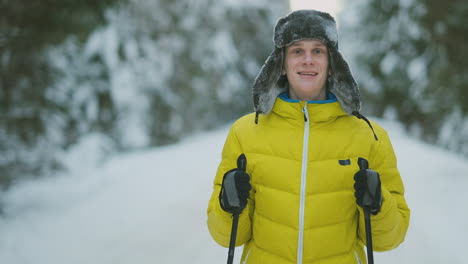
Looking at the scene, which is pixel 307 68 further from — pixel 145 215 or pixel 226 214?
pixel 145 215

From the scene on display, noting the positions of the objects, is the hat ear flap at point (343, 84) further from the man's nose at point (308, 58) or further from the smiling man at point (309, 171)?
the man's nose at point (308, 58)

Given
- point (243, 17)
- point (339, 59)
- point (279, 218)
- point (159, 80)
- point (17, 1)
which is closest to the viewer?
point (279, 218)

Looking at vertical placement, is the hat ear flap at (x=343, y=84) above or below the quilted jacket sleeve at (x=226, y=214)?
above

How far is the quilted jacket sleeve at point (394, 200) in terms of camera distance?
181 centimetres

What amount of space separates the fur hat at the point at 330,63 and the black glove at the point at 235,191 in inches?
15.9

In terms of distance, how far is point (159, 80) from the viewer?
10914mm

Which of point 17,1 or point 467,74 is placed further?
point 467,74

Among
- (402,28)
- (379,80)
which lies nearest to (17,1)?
(402,28)

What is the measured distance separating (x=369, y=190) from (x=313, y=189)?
269 millimetres

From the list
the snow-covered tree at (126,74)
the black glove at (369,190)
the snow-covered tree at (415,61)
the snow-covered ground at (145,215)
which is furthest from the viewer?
the snow-covered tree at (415,61)

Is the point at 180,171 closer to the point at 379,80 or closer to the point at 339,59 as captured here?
the point at 339,59

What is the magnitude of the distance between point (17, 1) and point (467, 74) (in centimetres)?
868

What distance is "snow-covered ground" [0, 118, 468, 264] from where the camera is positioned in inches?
160

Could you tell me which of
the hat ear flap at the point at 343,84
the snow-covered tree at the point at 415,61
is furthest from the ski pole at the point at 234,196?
the snow-covered tree at the point at 415,61
